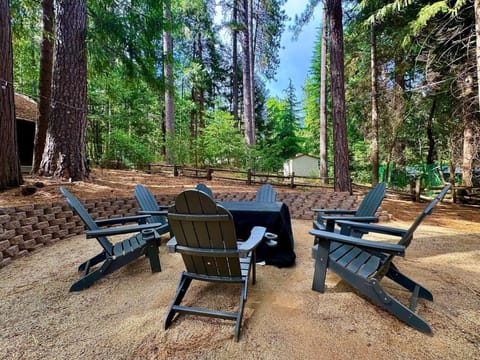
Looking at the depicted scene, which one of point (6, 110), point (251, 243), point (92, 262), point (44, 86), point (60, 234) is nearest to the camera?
point (251, 243)

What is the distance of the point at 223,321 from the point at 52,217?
2973 mm

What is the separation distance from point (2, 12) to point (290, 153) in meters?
17.1

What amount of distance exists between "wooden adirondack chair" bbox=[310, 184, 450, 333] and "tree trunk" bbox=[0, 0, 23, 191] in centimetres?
440

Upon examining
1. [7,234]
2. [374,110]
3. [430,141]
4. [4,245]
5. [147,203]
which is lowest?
[4,245]

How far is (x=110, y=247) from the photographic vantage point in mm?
2312

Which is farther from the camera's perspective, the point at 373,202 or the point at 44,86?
the point at 44,86

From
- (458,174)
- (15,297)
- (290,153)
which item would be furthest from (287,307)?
(290,153)

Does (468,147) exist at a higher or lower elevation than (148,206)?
higher

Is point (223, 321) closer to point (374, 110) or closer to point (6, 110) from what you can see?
point (6, 110)

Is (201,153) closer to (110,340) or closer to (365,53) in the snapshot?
(365,53)

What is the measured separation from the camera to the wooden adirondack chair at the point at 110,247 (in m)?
2.16

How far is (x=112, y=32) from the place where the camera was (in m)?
4.69

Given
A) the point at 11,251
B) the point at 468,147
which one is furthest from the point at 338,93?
the point at 11,251

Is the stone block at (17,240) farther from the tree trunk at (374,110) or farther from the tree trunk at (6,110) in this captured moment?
the tree trunk at (374,110)
